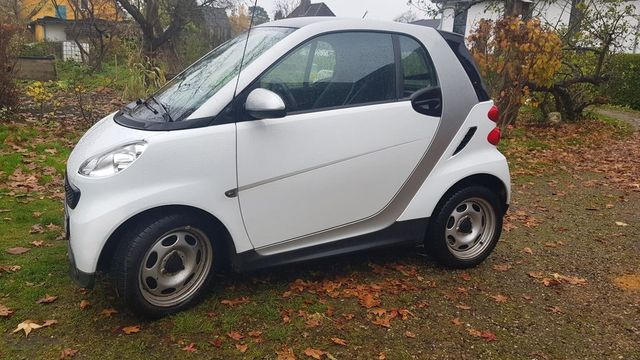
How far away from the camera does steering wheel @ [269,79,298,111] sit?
3227mm

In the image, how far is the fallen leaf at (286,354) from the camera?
282 centimetres

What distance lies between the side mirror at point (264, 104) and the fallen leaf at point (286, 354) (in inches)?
53.1

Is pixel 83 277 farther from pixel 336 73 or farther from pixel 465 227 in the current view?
pixel 465 227

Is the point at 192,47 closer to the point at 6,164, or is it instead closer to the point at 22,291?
the point at 6,164

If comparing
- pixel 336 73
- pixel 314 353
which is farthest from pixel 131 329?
pixel 336 73

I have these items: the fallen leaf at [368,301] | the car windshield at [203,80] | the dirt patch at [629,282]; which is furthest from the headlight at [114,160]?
the dirt patch at [629,282]

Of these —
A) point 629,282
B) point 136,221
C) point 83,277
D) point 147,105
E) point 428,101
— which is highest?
point 428,101

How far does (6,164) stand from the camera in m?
6.24

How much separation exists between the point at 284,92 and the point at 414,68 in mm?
1029

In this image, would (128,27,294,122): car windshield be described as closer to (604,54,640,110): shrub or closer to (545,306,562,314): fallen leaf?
(545,306,562,314): fallen leaf

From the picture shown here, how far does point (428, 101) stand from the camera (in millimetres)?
3646

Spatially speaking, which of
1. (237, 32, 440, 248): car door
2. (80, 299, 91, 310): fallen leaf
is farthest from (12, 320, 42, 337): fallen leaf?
(237, 32, 440, 248): car door

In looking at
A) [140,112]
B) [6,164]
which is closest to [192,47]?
[6,164]

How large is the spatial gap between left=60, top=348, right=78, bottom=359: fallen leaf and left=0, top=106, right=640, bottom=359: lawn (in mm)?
13
